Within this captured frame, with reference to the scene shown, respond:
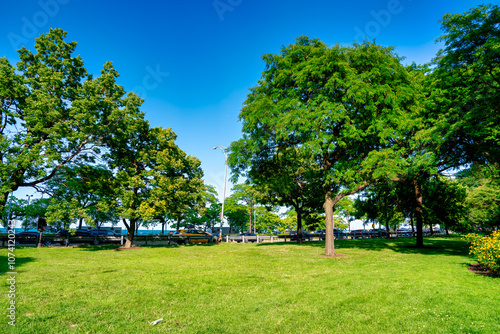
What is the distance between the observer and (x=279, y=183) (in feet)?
62.6

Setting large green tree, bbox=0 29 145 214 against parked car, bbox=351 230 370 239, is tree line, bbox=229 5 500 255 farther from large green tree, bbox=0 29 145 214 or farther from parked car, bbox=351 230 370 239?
parked car, bbox=351 230 370 239

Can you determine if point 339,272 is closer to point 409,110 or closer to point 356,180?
point 356,180

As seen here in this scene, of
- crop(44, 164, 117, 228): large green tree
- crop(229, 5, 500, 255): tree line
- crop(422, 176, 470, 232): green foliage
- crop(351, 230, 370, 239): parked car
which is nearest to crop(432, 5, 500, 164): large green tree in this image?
crop(229, 5, 500, 255): tree line

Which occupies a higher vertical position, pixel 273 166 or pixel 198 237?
pixel 273 166

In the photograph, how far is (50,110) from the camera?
18.3m

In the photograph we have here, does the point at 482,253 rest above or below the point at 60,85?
below

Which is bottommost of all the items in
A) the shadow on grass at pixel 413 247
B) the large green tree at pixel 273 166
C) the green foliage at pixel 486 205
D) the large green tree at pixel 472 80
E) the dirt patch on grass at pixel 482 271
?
the shadow on grass at pixel 413 247

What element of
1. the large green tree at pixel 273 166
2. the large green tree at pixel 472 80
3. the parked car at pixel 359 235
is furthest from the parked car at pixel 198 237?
the large green tree at pixel 472 80

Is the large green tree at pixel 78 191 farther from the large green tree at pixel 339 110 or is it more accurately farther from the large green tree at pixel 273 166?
the large green tree at pixel 339 110

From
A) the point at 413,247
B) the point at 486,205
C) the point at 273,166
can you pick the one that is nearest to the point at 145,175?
the point at 273,166

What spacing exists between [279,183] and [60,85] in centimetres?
1892

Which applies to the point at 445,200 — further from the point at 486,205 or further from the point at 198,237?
the point at 198,237

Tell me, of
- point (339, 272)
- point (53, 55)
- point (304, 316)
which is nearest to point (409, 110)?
point (339, 272)

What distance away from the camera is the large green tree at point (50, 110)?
17578 millimetres
